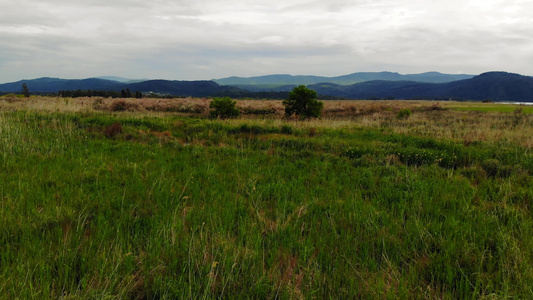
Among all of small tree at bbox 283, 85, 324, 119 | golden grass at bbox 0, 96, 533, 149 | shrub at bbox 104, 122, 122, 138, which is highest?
Result: small tree at bbox 283, 85, 324, 119

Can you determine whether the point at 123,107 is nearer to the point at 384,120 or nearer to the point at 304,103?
the point at 304,103

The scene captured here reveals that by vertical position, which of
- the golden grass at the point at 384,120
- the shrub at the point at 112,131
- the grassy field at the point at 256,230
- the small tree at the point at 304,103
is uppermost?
the small tree at the point at 304,103

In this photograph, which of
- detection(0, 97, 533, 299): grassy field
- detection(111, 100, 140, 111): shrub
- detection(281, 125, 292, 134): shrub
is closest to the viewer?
detection(0, 97, 533, 299): grassy field

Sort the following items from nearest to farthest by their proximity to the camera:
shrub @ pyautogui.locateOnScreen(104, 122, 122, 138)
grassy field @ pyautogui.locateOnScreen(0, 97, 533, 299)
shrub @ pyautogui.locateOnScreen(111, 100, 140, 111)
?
grassy field @ pyautogui.locateOnScreen(0, 97, 533, 299) < shrub @ pyautogui.locateOnScreen(104, 122, 122, 138) < shrub @ pyautogui.locateOnScreen(111, 100, 140, 111)

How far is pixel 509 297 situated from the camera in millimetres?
2689

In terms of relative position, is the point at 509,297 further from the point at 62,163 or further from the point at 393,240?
the point at 62,163

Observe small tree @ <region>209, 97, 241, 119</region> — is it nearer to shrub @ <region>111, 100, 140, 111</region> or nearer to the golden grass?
the golden grass

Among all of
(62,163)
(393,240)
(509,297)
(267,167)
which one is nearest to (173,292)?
(393,240)

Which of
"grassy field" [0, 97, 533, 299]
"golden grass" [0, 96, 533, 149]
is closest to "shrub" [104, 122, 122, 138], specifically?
"grassy field" [0, 97, 533, 299]

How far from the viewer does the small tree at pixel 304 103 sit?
78.1 ft

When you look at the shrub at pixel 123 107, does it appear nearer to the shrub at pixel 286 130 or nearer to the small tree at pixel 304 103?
the small tree at pixel 304 103

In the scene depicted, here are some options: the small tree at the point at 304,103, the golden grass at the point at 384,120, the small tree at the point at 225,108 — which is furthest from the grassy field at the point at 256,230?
the small tree at the point at 304,103

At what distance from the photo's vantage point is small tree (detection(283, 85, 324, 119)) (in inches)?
938

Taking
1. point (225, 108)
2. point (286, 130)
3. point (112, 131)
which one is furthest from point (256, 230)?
point (225, 108)
